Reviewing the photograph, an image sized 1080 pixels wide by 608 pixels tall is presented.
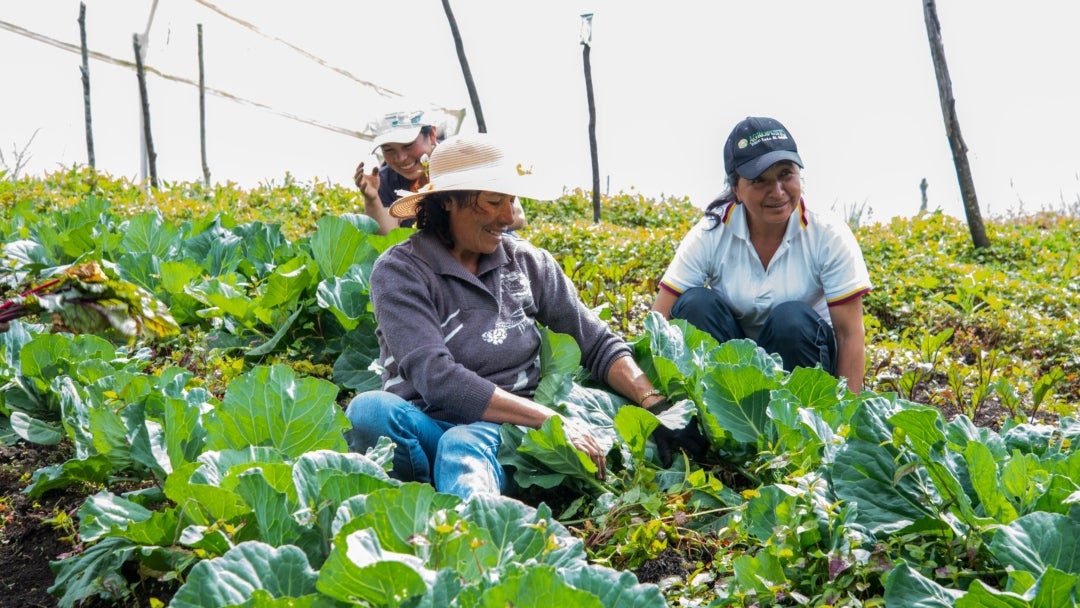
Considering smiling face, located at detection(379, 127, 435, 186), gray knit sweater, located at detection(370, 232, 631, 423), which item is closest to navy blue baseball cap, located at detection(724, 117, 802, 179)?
gray knit sweater, located at detection(370, 232, 631, 423)

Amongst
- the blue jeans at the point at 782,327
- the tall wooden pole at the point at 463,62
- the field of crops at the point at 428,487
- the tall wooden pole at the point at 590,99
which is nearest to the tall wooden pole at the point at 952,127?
the tall wooden pole at the point at 590,99

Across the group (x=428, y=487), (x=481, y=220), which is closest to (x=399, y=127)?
(x=481, y=220)

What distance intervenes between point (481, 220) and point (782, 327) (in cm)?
123

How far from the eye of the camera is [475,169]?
9.20 feet

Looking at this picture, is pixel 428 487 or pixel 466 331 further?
pixel 466 331

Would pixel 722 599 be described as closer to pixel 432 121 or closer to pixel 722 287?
pixel 722 287

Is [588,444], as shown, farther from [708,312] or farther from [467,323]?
[708,312]

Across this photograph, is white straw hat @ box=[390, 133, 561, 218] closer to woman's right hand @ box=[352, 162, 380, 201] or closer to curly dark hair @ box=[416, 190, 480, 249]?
curly dark hair @ box=[416, 190, 480, 249]

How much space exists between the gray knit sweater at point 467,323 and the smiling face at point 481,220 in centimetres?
6

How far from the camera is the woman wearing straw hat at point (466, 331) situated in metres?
2.63

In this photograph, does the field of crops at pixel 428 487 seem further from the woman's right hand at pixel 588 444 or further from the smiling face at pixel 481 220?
the smiling face at pixel 481 220

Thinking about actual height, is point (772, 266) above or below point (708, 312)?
above

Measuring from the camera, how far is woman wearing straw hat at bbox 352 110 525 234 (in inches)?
167

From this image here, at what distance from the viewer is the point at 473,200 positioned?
2812 millimetres
